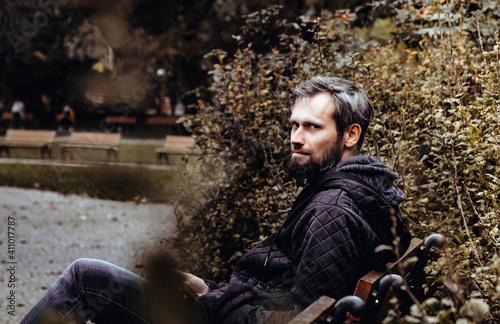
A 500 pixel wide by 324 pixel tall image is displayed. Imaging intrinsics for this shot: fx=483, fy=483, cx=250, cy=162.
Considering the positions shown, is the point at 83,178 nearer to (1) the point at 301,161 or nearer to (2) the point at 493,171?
(1) the point at 301,161

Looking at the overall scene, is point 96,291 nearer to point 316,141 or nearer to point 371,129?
point 316,141

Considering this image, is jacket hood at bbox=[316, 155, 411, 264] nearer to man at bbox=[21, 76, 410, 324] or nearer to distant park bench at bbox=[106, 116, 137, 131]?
man at bbox=[21, 76, 410, 324]

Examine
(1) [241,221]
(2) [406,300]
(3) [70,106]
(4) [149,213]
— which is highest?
(3) [70,106]

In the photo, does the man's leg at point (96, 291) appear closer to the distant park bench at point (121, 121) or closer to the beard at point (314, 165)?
the beard at point (314, 165)

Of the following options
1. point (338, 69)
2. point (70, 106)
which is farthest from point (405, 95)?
point (70, 106)

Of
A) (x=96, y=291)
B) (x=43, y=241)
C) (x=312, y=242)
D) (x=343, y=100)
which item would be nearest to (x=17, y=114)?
(x=96, y=291)

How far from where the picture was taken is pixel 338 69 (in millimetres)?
3525

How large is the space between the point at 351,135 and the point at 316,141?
→ 152mm

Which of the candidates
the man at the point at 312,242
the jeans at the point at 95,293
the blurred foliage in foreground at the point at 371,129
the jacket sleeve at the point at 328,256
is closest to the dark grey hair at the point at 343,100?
the man at the point at 312,242

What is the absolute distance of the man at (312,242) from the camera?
149 centimetres

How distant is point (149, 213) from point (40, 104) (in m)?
0.72

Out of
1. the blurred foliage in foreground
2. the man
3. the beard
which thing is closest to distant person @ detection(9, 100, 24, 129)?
the man

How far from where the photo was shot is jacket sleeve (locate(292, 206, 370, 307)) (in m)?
1.47

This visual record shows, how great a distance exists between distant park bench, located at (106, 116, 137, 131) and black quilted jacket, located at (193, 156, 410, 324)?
92cm
